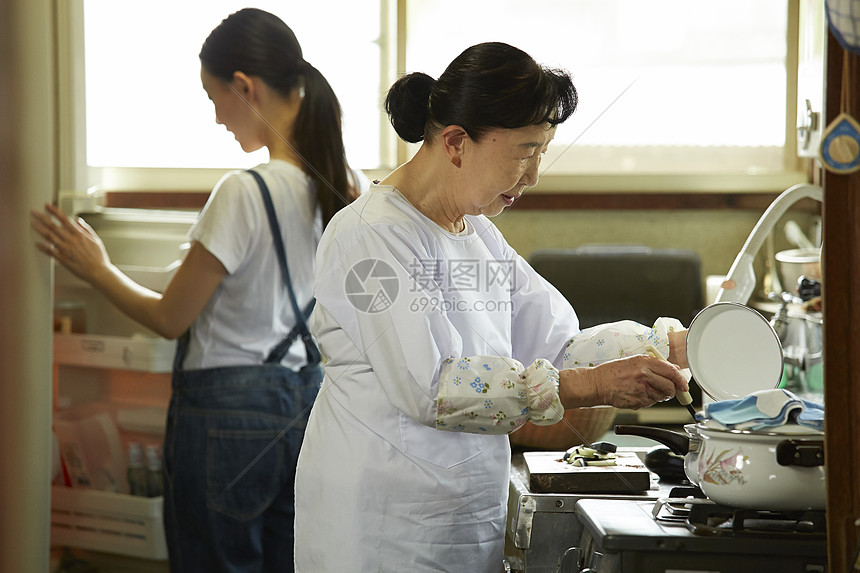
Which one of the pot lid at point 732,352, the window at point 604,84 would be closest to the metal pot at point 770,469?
the pot lid at point 732,352

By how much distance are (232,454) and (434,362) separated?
62cm

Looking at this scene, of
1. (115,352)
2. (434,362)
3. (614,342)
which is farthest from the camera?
(115,352)

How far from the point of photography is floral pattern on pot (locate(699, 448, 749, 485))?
0.90m


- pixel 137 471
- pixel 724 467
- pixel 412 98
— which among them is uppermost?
pixel 412 98

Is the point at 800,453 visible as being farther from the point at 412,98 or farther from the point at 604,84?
the point at 604,84

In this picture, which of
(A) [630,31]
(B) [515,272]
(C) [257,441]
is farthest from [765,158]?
(C) [257,441]

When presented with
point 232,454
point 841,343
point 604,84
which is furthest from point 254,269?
point 604,84

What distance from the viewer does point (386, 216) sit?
1.05 meters

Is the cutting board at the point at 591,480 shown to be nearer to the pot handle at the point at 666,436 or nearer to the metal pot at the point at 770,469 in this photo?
the pot handle at the point at 666,436

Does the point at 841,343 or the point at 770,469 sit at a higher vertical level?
the point at 841,343

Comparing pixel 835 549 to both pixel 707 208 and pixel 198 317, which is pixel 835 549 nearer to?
pixel 198 317

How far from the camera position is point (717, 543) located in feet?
2.86

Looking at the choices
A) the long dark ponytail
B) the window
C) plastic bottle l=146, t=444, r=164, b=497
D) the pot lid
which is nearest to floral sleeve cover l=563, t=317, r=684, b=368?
the pot lid

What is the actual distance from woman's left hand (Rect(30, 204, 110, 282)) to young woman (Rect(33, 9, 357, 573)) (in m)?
0.20
